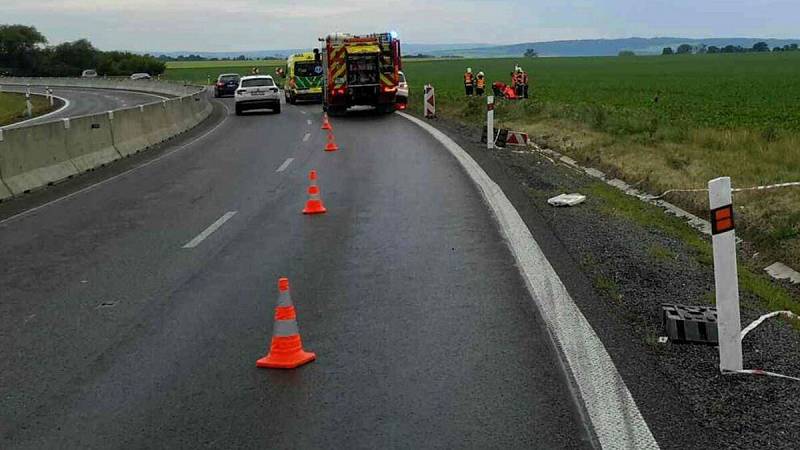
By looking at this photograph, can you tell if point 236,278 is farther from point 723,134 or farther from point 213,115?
point 213,115

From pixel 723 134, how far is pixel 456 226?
11.2 m

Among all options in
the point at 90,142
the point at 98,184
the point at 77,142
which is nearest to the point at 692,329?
the point at 98,184

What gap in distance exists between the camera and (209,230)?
35.8 feet

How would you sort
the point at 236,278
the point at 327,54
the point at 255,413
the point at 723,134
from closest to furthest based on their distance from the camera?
the point at 255,413 → the point at 236,278 → the point at 723,134 → the point at 327,54

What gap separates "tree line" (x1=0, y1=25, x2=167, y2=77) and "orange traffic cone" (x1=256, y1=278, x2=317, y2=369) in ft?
423

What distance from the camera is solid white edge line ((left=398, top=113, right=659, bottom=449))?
452cm

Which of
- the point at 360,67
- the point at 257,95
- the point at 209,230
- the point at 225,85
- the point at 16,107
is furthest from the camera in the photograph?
the point at 225,85

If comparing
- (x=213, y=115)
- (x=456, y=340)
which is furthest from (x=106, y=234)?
(x=213, y=115)

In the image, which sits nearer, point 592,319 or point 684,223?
point 592,319

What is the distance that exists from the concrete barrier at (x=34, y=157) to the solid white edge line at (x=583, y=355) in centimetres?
890

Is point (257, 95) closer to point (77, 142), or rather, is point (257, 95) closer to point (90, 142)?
point (90, 142)

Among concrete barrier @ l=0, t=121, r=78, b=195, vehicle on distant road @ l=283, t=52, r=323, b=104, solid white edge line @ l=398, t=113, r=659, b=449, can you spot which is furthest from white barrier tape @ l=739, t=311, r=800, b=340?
vehicle on distant road @ l=283, t=52, r=323, b=104

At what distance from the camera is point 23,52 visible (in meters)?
133

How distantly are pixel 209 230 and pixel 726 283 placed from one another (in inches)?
278
